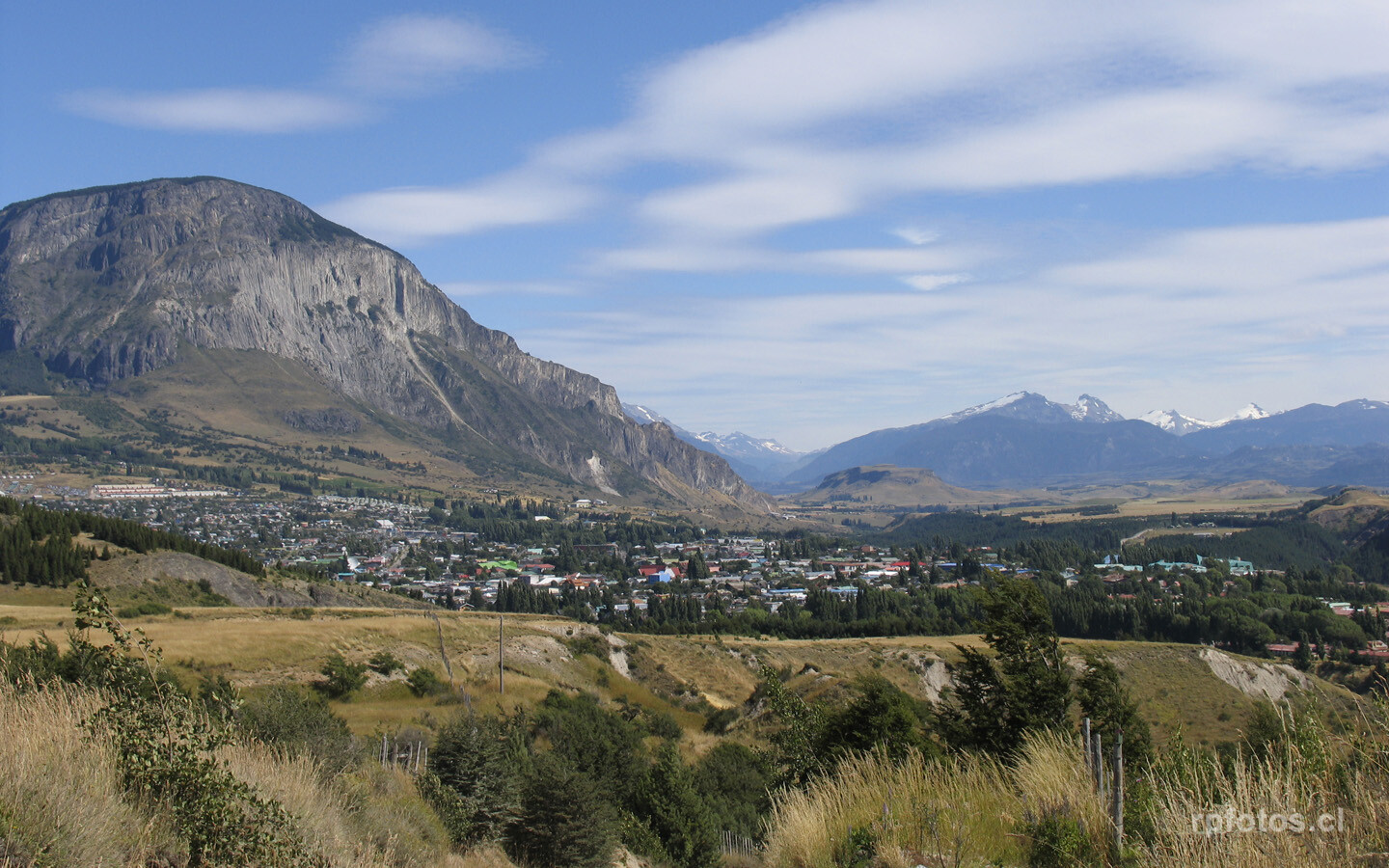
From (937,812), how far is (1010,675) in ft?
59.4

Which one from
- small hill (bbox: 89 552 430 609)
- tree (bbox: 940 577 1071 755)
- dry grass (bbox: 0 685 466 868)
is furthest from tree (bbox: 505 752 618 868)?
small hill (bbox: 89 552 430 609)

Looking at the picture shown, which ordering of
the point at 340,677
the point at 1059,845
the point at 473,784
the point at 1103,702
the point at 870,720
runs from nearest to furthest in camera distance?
the point at 1059,845
the point at 473,784
the point at 870,720
the point at 1103,702
the point at 340,677

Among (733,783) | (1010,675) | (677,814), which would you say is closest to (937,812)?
(1010,675)

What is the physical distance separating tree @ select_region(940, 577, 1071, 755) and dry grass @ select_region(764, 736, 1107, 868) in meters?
14.0

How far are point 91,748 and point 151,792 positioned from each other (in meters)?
0.58

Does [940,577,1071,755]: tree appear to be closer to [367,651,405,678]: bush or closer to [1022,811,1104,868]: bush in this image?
[1022,811,1104,868]: bush

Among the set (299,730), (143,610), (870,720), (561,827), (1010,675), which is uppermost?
(299,730)

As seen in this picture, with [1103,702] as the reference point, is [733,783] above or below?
below

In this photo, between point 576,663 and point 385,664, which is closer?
point 385,664

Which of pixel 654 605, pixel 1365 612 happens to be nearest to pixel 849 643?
pixel 654 605

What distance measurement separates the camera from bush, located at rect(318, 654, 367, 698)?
37531 millimetres

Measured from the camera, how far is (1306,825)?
5336 mm

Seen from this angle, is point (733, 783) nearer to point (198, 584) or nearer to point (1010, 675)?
point (1010, 675)

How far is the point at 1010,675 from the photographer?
2338cm
